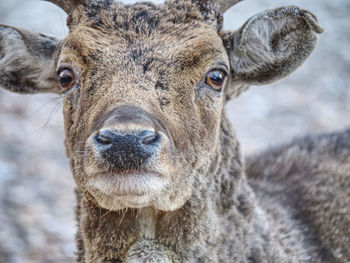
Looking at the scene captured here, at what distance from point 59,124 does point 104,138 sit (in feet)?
27.4

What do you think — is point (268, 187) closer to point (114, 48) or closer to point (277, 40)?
point (277, 40)

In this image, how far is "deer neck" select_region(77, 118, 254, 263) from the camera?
408 cm

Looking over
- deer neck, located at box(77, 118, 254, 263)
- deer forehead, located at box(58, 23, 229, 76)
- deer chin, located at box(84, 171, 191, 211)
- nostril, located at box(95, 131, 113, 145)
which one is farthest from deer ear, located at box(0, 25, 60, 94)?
nostril, located at box(95, 131, 113, 145)

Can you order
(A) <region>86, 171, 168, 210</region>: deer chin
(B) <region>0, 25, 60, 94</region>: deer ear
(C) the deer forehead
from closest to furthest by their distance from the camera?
(A) <region>86, 171, 168, 210</region>: deer chin < (C) the deer forehead < (B) <region>0, 25, 60, 94</region>: deer ear

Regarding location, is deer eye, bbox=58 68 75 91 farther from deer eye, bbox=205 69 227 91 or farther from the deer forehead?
deer eye, bbox=205 69 227 91

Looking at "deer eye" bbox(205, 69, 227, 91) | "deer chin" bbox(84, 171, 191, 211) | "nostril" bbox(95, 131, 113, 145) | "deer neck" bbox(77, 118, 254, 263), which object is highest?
"deer eye" bbox(205, 69, 227, 91)

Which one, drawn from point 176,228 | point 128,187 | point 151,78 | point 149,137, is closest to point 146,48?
point 151,78

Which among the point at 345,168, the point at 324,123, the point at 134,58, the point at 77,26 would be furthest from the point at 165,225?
the point at 324,123

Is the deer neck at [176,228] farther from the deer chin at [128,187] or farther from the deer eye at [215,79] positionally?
the deer eye at [215,79]

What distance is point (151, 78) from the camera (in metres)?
3.84

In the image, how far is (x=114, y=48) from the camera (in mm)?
4031

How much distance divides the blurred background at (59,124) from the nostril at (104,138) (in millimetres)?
1574

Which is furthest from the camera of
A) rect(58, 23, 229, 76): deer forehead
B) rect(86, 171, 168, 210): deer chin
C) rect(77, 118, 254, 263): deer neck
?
rect(77, 118, 254, 263): deer neck

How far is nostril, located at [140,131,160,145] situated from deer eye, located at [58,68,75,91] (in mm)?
1361
